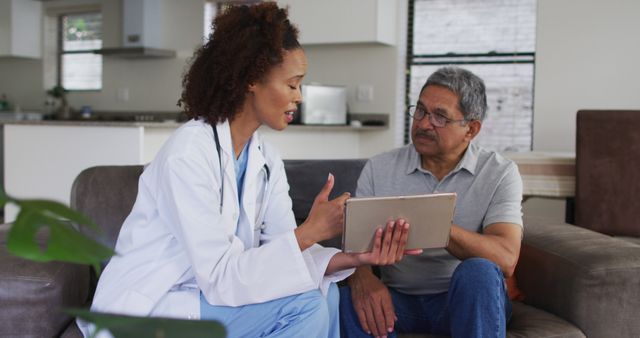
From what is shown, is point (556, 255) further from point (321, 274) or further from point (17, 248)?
point (17, 248)

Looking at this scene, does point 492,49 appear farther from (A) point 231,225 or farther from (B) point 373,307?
(A) point 231,225

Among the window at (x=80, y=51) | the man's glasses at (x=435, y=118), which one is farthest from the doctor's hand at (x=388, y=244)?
the window at (x=80, y=51)

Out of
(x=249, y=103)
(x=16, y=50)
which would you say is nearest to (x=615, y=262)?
(x=249, y=103)

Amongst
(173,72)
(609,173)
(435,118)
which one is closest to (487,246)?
(435,118)

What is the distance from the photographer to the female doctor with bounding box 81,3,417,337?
152cm

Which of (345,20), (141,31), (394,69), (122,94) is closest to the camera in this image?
(345,20)

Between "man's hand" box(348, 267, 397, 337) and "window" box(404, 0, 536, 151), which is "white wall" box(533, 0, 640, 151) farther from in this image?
"man's hand" box(348, 267, 397, 337)

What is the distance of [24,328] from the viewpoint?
181 cm

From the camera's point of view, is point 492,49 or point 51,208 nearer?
point 51,208

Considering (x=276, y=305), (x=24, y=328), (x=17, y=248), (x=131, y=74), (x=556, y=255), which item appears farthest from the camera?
(x=131, y=74)

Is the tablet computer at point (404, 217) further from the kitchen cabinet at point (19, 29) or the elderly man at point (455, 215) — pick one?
the kitchen cabinet at point (19, 29)

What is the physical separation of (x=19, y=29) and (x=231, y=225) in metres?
5.85

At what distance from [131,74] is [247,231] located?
5.05 m

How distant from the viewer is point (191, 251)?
1.49m
